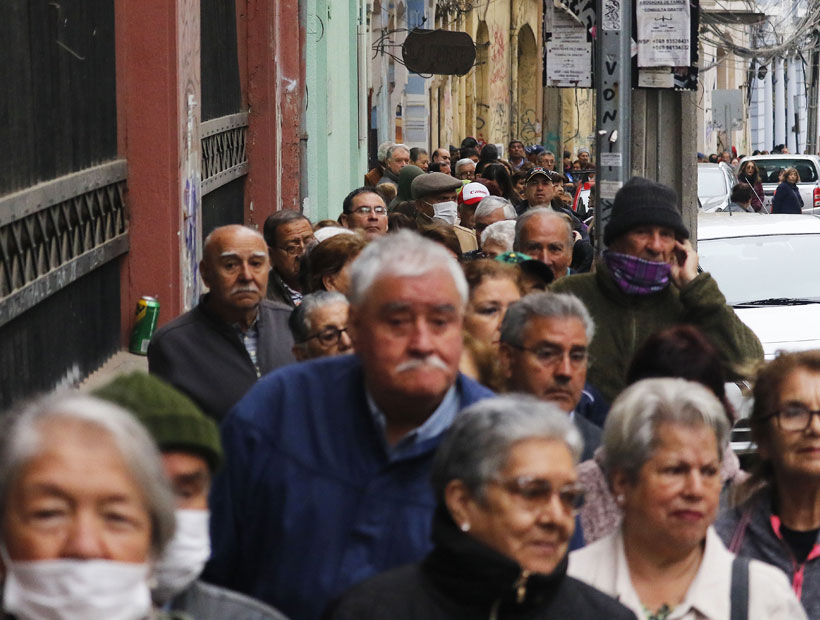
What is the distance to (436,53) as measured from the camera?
72.7 ft

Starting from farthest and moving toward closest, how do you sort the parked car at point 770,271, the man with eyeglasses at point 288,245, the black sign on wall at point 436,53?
the black sign on wall at point 436,53, the parked car at point 770,271, the man with eyeglasses at point 288,245

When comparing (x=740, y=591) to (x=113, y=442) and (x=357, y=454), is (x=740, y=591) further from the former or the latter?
(x=113, y=442)

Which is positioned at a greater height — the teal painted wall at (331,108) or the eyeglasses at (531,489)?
the teal painted wall at (331,108)

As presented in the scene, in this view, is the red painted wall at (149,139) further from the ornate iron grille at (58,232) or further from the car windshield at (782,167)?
the car windshield at (782,167)

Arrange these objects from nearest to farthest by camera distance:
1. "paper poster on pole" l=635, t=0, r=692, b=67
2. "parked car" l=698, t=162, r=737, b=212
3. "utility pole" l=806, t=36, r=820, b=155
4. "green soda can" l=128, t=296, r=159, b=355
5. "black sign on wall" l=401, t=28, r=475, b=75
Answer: "green soda can" l=128, t=296, r=159, b=355
"paper poster on pole" l=635, t=0, r=692, b=67
"black sign on wall" l=401, t=28, r=475, b=75
"parked car" l=698, t=162, r=737, b=212
"utility pole" l=806, t=36, r=820, b=155

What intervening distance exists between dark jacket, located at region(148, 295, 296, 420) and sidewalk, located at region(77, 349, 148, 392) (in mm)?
1590

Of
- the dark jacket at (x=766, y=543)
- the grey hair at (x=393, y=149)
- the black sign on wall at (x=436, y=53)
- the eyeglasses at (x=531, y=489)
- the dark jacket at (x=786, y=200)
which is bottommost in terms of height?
the dark jacket at (x=786, y=200)

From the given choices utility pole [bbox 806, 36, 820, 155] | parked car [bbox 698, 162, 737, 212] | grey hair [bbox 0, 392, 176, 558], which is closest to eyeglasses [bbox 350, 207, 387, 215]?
grey hair [bbox 0, 392, 176, 558]

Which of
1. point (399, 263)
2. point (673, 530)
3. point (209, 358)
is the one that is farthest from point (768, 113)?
point (399, 263)

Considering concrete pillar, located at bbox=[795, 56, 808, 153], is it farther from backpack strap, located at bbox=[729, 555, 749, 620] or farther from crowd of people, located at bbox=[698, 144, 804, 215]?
backpack strap, located at bbox=[729, 555, 749, 620]

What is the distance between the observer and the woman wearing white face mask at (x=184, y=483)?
11.6 ft

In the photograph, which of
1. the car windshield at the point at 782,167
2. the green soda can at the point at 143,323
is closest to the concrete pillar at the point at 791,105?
the car windshield at the point at 782,167

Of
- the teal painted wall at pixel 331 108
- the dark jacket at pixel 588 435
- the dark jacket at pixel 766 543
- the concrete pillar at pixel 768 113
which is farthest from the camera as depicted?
the concrete pillar at pixel 768 113

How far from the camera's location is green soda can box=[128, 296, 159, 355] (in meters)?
9.76
